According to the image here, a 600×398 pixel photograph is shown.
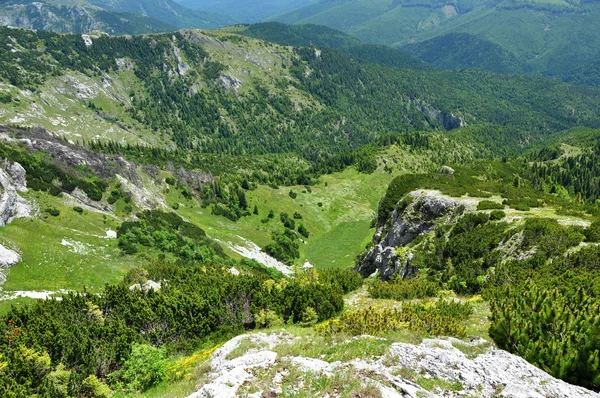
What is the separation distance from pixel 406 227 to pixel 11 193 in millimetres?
60719

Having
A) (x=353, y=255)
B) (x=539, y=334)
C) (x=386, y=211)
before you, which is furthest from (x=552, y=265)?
(x=353, y=255)

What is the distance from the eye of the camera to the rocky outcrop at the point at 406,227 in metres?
54.0

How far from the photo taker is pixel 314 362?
15484 millimetres

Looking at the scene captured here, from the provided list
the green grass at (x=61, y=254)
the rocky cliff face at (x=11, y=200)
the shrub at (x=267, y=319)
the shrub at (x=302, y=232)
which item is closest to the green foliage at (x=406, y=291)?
the shrub at (x=267, y=319)

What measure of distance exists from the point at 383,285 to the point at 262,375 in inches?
1002

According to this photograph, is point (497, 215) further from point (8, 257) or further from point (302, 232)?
point (302, 232)

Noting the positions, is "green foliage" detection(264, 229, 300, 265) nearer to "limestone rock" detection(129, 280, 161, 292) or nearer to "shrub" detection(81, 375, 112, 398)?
"limestone rock" detection(129, 280, 161, 292)

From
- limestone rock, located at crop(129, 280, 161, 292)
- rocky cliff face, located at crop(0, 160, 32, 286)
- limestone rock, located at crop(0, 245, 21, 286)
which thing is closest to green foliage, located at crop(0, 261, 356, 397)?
limestone rock, located at crop(129, 280, 161, 292)

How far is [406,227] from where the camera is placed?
198 feet

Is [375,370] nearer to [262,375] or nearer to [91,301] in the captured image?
[262,375]

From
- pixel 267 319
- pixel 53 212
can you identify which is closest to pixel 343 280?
pixel 267 319

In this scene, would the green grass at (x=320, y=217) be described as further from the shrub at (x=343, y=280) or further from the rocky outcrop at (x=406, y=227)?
the shrub at (x=343, y=280)

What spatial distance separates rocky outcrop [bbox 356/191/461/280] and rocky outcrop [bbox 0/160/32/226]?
181 ft

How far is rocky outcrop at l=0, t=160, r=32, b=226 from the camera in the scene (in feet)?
174
